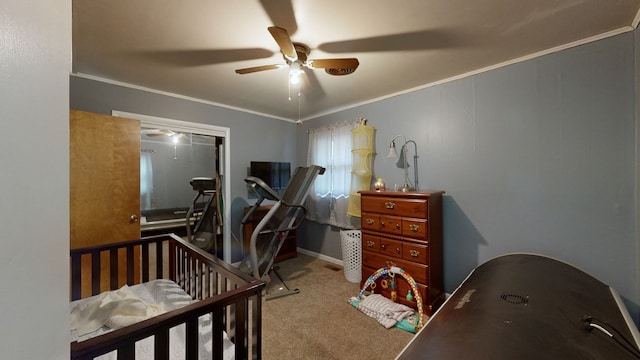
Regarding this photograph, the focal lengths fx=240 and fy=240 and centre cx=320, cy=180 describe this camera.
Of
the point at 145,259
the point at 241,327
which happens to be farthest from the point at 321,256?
the point at 241,327

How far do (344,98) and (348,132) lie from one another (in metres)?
0.47

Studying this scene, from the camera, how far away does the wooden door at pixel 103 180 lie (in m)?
2.12

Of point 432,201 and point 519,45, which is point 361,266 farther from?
point 519,45

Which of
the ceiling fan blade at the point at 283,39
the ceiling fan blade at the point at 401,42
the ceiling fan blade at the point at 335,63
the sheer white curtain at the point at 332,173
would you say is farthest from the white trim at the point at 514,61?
the ceiling fan blade at the point at 283,39

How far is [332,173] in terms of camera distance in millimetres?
3572

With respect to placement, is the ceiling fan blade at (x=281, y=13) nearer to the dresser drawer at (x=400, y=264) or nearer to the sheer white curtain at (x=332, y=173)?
the sheer white curtain at (x=332, y=173)

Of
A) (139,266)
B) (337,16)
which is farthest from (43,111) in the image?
(139,266)

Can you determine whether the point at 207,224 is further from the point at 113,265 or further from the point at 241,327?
the point at 241,327

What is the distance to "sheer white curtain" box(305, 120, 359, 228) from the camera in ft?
11.1

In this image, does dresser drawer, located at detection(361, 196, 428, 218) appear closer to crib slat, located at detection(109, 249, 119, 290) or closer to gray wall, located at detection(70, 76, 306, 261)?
gray wall, located at detection(70, 76, 306, 261)

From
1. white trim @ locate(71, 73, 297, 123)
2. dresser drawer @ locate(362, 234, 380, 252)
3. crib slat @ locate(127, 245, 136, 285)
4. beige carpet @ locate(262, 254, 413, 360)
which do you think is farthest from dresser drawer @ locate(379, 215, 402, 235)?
white trim @ locate(71, 73, 297, 123)

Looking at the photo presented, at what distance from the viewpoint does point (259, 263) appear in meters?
2.67

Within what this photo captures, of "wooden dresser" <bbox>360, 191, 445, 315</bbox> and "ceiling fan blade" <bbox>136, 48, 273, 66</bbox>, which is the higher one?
"ceiling fan blade" <bbox>136, 48, 273, 66</bbox>

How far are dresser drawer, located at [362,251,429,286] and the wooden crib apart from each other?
153cm
